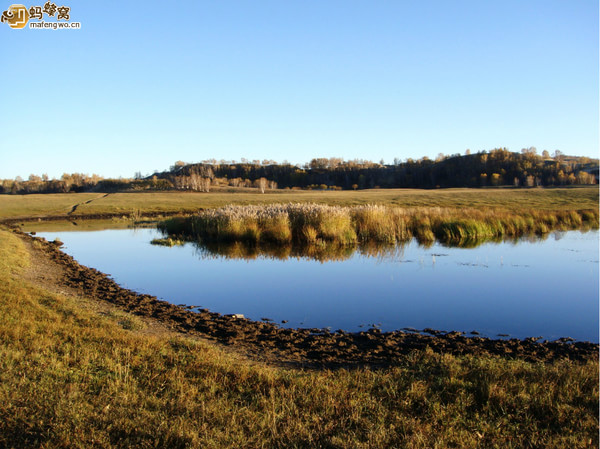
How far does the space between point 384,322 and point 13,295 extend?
793 centimetres

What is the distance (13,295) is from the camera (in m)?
9.12

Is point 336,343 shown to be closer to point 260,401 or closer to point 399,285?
point 260,401

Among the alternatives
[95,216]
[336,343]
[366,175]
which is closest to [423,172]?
[366,175]

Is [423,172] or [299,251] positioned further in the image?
[423,172]

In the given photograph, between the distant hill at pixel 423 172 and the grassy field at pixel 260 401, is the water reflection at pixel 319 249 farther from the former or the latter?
the distant hill at pixel 423 172

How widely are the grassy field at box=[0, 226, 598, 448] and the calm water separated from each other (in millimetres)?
4004

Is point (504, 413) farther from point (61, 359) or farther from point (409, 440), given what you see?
point (61, 359)

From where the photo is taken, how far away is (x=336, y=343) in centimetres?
865

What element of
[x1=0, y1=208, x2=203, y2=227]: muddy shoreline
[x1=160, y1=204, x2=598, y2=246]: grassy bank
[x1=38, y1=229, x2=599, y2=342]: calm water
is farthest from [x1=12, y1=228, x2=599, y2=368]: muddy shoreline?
[x1=0, y1=208, x2=203, y2=227]: muddy shoreline

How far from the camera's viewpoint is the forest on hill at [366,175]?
98.6m

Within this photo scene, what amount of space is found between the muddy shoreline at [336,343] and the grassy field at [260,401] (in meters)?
1.27

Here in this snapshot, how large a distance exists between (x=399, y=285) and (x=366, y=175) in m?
132

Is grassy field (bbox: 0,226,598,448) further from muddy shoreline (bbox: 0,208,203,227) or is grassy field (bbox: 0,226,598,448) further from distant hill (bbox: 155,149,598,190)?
distant hill (bbox: 155,149,598,190)

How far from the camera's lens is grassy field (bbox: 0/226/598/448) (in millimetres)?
4129
